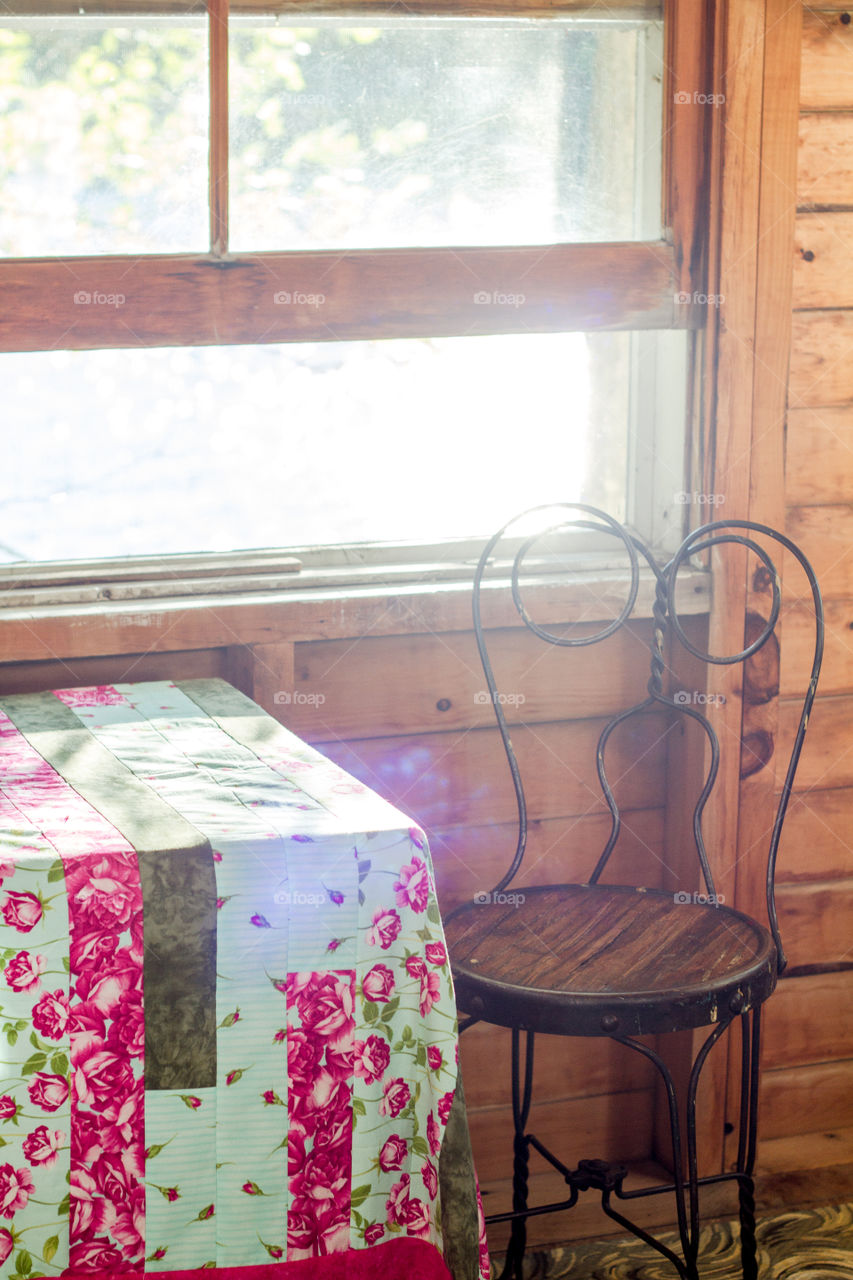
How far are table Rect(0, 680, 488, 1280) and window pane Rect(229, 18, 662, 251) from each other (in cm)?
103

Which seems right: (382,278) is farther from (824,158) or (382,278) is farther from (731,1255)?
(731,1255)

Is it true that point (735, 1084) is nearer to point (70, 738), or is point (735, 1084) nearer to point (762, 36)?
point (70, 738)

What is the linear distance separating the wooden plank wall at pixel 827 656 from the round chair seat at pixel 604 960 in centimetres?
48

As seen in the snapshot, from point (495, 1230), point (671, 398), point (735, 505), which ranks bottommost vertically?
point (495, 1230)

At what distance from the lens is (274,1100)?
116 cm

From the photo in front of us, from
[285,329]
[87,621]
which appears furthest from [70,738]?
[285,329]

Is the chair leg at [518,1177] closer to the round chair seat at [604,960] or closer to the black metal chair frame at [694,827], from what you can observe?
the black metal chair frame at [694,827]

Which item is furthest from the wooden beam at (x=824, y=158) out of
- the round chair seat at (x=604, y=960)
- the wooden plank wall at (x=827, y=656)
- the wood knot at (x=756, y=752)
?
the round chair seat at (x=604, y=960)

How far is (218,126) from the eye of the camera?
70.7 inches

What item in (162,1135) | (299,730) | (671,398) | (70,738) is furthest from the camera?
(671,398)

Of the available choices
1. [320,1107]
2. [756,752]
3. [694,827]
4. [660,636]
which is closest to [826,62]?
[660,636]

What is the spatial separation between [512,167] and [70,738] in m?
1.09

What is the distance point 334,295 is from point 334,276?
26 millimetres

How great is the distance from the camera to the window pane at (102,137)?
5.86ft
